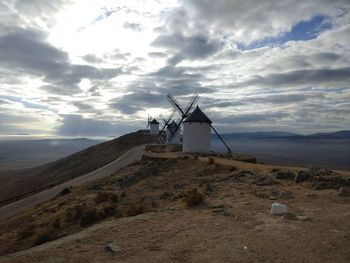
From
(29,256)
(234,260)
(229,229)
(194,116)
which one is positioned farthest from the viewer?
(194,116)

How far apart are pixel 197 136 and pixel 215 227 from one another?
88.2ft

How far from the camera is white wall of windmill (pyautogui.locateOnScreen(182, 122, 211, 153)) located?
36.8 m

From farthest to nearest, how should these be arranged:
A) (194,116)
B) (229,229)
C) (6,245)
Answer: (194,116), (6,245), (229,229)

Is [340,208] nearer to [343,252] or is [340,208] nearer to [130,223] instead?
[343,252]

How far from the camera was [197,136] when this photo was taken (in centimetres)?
3688

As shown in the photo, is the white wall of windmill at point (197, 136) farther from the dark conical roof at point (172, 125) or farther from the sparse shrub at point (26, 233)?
the dark conical roof at point (172, 125)

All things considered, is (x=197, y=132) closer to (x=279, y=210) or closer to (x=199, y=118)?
(x=199, y=118)

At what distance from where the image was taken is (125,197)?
1872 centimetres

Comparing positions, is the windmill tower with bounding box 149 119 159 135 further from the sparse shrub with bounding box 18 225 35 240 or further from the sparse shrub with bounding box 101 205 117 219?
the sparse shrub with bounding box 101 205 117 219

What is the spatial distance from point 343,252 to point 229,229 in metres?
2.99

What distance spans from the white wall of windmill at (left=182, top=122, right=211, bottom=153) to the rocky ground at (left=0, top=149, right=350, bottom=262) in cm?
1770

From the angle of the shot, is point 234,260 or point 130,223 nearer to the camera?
point 234,260

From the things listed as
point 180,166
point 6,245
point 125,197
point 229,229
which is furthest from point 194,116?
point 229,229

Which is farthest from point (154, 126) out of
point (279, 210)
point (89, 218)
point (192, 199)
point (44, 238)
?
point (279, 210)
